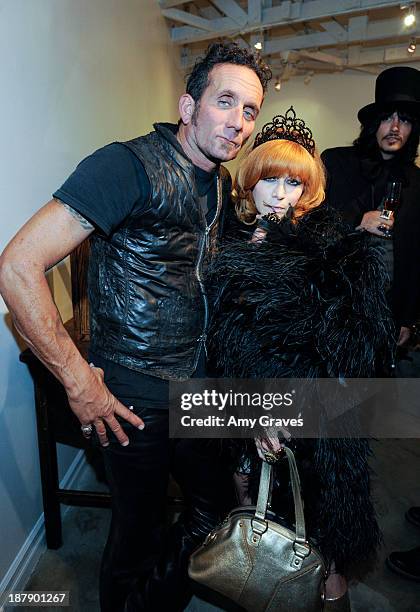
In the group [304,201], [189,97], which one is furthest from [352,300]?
[189,97]

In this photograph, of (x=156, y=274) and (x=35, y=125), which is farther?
(x=35, y=125)

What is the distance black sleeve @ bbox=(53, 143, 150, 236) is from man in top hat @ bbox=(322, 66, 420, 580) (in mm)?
1077

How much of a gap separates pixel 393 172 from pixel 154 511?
5.55 ft

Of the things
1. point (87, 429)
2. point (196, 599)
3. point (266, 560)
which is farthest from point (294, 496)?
point (196, 599)

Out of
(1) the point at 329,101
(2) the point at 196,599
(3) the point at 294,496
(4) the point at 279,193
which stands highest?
(1) the point at 329,101

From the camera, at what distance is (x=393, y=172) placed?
6.29 ft

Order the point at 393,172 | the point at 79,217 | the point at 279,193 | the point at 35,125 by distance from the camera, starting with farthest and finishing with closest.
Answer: the point at 393,172
the point at 35,125
the point at 279,193
the point at 79,217

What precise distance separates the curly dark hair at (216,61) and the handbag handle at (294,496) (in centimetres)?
97

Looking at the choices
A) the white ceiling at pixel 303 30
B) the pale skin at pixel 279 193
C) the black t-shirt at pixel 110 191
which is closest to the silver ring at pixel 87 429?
the black t-shirt at pixel 110 191

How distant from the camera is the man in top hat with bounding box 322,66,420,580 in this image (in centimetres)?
181

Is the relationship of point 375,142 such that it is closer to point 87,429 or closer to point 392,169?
point 392,169

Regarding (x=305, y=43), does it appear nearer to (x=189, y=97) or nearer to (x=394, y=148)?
(x=394, y=148)

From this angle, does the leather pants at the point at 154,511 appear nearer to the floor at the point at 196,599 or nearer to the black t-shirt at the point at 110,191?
the black t-shirt at the point at 110,191

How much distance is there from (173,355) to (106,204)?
0.45 meters
